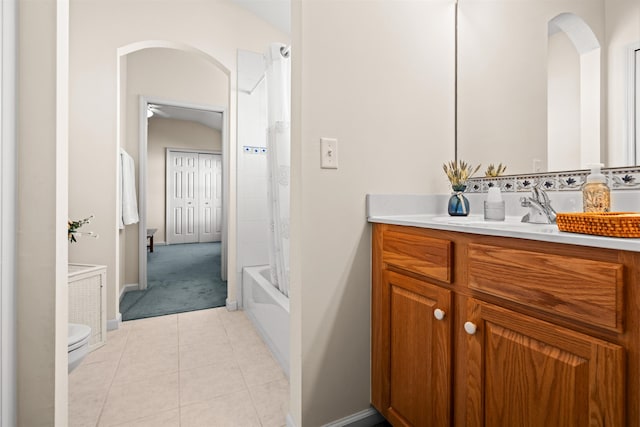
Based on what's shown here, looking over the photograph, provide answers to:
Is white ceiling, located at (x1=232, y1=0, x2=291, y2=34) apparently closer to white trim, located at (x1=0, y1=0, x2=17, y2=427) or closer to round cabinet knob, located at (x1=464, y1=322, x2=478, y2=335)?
white trim, located at (x1=0, y1=0, x2=17, y2=427)

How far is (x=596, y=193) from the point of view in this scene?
96 cm

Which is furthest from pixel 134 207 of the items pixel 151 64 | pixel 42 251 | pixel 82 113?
pixel 42 251

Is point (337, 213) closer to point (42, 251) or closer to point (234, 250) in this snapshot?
point (42, 251)

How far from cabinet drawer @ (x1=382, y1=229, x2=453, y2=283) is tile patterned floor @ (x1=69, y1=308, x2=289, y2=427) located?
934 mm

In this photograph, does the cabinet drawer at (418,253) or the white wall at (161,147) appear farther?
the white wall at (161,147)

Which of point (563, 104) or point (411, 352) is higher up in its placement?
point (563, 104)

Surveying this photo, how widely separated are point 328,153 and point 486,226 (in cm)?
62

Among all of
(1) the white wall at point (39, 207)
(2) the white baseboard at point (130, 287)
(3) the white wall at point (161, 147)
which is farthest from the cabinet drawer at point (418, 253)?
(3) the white wall at point (161, 147)

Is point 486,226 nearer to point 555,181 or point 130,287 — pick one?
point 555,181

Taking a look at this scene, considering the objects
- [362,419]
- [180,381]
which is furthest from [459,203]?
[180,381]

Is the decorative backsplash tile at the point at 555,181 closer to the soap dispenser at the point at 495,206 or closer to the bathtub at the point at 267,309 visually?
the soap dispenser at the point at 495,206

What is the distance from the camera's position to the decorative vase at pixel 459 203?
138cm

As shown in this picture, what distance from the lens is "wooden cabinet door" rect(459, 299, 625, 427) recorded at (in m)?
0.62

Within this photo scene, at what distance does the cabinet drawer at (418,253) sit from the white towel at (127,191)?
2.69 meters
